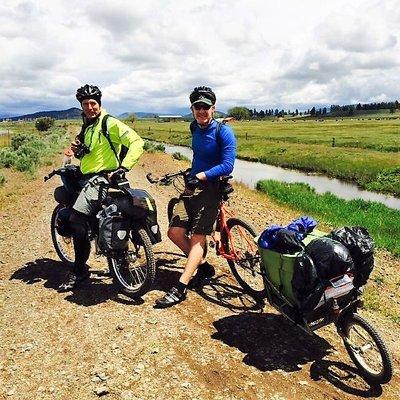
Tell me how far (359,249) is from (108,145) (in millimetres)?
3848

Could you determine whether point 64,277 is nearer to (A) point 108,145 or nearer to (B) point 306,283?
(A) point 108,145

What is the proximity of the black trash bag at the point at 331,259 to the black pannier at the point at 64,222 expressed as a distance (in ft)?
13.8

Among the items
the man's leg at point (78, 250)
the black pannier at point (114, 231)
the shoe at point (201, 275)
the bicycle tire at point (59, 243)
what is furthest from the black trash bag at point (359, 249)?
the bicycle tire at point (59, 243)

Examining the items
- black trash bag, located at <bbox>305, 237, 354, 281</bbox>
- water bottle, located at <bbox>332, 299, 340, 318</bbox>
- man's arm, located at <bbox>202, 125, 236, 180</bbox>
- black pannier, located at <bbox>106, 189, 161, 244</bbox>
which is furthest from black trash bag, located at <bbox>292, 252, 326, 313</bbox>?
black pannier, located at <bbox>106, 189, 161, 244</bbox>

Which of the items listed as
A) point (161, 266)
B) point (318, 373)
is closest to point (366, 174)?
point (161, 266)

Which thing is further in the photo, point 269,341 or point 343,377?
point 269,341

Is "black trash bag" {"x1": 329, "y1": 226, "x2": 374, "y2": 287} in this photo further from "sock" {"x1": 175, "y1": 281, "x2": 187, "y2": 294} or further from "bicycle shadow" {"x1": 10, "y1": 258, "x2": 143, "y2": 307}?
"bicycle shadow" {"x1": 10, "y1": 258, "x2": 143, "y2": 307}

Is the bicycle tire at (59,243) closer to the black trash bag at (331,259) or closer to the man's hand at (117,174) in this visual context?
the man's hand at (117,174)

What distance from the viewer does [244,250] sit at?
277 inches

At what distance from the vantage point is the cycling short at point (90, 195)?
6480 mm

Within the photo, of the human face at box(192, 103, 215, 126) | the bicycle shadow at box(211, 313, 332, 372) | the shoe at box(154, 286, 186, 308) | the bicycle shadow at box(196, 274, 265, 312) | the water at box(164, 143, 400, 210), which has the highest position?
the human face at box(192, 103, 215, 126)

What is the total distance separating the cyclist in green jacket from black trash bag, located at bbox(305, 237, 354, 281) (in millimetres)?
2951

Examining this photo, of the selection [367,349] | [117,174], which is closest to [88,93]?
[117,174]

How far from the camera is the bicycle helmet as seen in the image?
6.26 m
